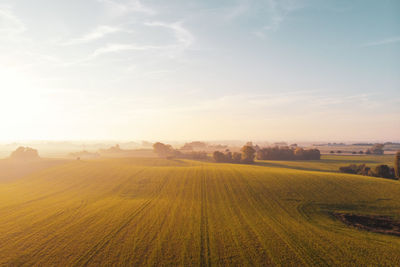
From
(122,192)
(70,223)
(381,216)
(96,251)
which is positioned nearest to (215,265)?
(96,251)

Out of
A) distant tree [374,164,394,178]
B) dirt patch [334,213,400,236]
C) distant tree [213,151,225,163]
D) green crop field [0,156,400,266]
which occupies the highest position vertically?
distant tree [213,151,225,163]

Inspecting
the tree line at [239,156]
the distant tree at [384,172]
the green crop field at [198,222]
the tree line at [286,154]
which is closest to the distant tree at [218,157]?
the tree line at [239,156]

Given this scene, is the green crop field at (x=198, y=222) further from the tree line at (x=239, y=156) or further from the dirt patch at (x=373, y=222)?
the tree line at (x=239, y=156)

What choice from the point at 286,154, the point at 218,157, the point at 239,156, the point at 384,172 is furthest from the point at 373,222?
the point at 286,154

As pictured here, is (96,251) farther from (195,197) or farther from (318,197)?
(318,197)

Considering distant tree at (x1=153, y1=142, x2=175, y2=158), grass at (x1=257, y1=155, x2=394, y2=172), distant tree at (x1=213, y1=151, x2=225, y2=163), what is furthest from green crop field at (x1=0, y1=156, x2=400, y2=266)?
distant tree at (x1=153, y1=142, x2=175, y2=158)

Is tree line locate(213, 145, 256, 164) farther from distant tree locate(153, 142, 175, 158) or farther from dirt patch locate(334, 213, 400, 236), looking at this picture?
dirt patch locate(334, 213, 400, 236)

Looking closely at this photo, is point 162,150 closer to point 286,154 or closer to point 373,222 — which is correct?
point 286,154
